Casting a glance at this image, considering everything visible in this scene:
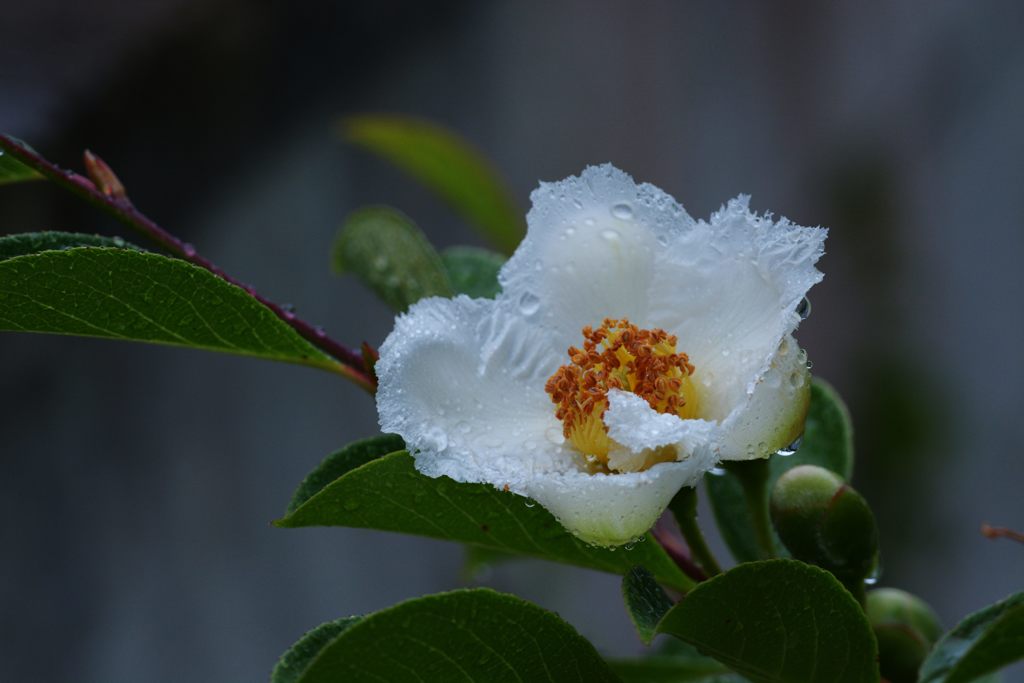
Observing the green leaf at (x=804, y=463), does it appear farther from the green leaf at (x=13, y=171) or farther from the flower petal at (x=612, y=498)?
the green leaf at (x=13, y=171)

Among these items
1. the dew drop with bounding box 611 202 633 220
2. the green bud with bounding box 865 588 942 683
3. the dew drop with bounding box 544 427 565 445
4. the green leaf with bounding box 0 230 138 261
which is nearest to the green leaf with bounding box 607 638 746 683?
the green bud with bounding box 865 588 942 683

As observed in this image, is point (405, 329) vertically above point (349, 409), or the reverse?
point (349, 409)

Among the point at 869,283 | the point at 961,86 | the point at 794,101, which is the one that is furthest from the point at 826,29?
the point at 869,283

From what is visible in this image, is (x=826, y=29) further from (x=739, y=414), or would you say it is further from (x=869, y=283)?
(x=739, y=414)

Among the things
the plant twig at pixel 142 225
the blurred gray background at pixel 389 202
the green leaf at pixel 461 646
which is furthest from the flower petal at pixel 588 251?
the blurred gray background at pixel 389 202

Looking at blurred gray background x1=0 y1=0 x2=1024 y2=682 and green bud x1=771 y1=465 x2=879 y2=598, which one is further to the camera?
blurred gray background x1=0 y1=0 x2=1024 y2=682

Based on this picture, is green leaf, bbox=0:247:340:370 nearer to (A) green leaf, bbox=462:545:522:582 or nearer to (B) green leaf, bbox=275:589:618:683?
(B) green leaf, bbox=275:589:618:683
